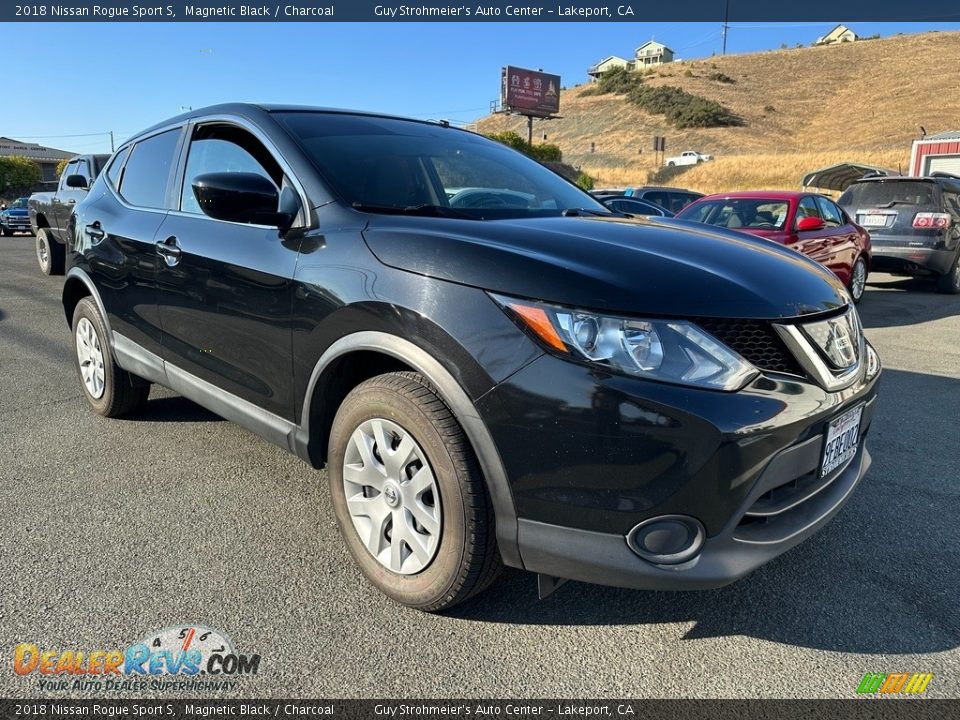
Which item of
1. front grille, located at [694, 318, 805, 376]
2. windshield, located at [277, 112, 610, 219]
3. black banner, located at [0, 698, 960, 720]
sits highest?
windshield, located at [277, 112, 610, 219]

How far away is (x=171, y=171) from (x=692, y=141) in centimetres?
6367

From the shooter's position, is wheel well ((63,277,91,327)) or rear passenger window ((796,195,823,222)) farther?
rear passenger window ((796,195,823,222))

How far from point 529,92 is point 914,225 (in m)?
46.8

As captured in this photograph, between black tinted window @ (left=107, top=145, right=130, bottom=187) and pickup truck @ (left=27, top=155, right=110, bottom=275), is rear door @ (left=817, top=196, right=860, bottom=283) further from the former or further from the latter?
pickup truck @ (left=27, top=155, right=110, bottom=275)

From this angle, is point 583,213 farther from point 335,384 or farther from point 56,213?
point 56,213

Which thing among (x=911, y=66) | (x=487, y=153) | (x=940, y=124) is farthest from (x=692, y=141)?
(x=487, y=153)

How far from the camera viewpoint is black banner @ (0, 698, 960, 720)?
1.82 m

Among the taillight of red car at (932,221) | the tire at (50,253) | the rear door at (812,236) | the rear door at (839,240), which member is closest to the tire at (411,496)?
the rear door at (812,236)

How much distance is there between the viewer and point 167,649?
207 cm

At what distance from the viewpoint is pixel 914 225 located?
9234 millimetres

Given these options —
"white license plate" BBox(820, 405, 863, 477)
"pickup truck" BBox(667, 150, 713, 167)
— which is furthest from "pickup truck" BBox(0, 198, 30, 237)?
"pickup truck" BBox(667, 150, 713, 167)

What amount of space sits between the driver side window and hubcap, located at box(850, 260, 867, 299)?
784 cm

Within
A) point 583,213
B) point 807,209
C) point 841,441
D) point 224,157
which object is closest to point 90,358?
point 224,157

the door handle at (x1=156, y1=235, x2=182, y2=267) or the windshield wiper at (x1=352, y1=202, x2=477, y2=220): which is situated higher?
the windshield wiper at (x1=352, y1=202, x2=477, y2=220)
